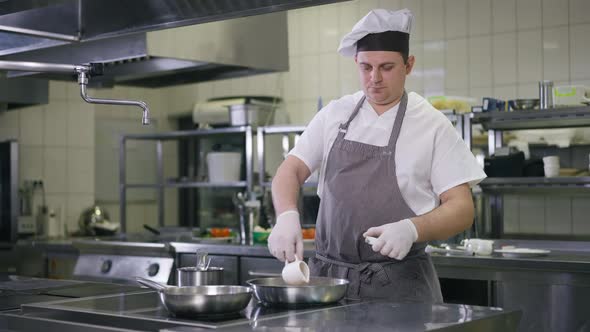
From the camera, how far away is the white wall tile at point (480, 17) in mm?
6148

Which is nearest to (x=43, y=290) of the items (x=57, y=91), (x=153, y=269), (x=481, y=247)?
(x=481, y=247)

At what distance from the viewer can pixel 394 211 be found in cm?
263

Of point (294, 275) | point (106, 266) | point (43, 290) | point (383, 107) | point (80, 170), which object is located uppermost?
point (383, 107)

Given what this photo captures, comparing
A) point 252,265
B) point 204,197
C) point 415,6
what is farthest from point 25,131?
point 415,6

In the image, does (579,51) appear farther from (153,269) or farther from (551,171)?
(153,269)

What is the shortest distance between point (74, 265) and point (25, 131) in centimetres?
129

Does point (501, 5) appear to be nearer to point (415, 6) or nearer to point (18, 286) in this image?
point (415, 6)

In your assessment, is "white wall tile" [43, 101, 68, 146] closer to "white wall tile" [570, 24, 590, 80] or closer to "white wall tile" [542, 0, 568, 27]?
"white wall tile" [542, 0, 568, 27]

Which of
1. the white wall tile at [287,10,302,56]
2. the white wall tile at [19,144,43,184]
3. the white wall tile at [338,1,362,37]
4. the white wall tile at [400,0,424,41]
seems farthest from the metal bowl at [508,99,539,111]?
the white wall tile at [19,144,43,184]

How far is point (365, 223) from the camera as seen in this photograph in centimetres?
265

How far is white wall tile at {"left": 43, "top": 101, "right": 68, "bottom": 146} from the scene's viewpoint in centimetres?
650

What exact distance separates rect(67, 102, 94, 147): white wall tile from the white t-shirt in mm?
4256

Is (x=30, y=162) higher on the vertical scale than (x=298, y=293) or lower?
higher

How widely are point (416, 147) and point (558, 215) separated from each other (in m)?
3.41
